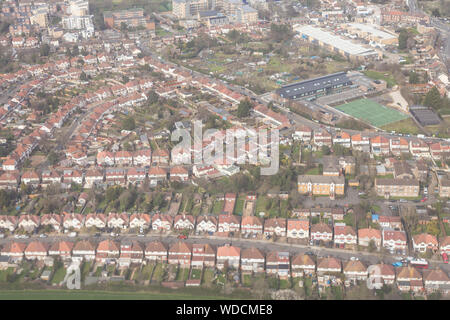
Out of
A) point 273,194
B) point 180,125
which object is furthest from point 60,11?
point 273,194

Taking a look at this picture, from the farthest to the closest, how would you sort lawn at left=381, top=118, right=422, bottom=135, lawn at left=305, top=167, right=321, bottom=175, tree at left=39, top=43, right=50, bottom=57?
tree at left=39, top=43, right=50, bottom=57, lawn at left=381, top=118, right=422, bottom=135, lawn at left=305, top=167, right=321, bottom=175

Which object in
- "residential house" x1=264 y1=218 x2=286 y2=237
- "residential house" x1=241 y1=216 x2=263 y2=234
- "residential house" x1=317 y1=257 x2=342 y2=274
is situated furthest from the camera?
"residential house" x1=241 y1=216 x2=263 y2=234

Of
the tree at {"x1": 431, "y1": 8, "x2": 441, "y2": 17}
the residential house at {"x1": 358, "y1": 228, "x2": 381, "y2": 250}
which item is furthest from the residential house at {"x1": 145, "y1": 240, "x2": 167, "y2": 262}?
the tree at {"x1": 431, "y1": 8, "x2": 441, "y2": 17}

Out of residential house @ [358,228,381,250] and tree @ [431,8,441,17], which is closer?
residential house @ [358,228,381,250]

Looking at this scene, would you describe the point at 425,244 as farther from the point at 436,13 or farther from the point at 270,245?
the point at 436,13

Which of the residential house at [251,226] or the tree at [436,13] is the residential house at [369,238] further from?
the tree at [436,13]

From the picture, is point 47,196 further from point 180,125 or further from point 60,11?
point 60,11

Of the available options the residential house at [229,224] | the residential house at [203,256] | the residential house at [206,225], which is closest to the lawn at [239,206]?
the residential house at [229,224]

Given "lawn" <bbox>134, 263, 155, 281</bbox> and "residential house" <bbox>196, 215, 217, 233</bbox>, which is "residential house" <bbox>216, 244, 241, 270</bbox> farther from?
"lawn" <bbox>134, 263, 155, 281</bbox>
